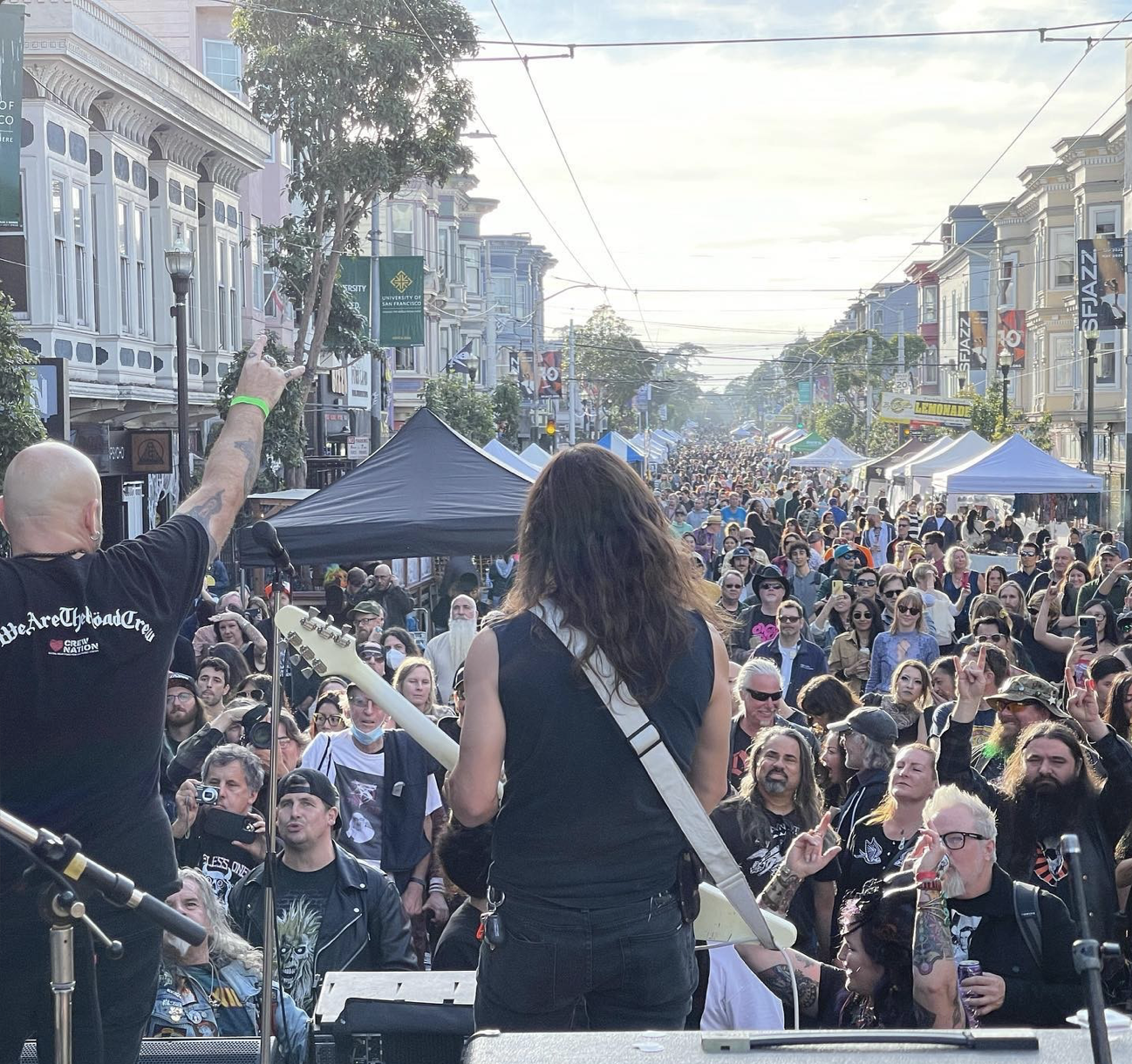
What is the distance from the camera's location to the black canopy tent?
1003 centimetres

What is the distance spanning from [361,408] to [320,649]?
42.5 m

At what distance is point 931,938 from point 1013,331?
184 ft

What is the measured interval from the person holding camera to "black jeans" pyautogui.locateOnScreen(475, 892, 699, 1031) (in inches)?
112

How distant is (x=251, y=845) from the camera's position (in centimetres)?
590

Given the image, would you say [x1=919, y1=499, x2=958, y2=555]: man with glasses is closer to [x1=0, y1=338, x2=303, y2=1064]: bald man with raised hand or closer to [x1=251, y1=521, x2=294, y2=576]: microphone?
[x1=251, y1=521, x2=294, y2=576]: microphone

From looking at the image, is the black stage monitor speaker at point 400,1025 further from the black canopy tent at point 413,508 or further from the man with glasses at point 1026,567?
the man with glasses at point 1026,567

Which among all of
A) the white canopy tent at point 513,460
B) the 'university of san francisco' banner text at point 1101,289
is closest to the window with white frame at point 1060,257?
the 'university of san francisco' banner text at point 1101,289

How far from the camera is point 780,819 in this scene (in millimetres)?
5836

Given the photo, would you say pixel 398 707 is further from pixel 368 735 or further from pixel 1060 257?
pixel 1060 257

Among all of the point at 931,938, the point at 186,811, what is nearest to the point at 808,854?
the point at 931,938

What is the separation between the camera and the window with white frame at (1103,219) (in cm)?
4872

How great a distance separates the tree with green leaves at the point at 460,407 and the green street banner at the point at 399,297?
974 centimetres

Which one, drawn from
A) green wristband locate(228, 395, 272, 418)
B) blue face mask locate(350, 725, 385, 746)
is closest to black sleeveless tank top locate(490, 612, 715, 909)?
green wristband locate(228, 395, 272, 418)

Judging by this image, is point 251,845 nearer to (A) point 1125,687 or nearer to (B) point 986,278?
(A) point 1125,687
